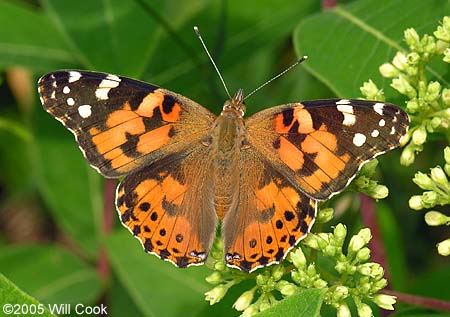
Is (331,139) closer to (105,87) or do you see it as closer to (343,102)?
(343,102)

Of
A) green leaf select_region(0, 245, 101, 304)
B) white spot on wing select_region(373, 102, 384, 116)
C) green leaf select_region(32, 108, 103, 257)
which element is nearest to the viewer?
white spot on wing select_region(373, 102, 384, 116)

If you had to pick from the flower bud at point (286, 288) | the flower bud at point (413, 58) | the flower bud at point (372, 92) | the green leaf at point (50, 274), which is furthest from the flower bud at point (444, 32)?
the green leaf at point (50, 274)

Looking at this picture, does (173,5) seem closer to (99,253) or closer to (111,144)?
(99,253)

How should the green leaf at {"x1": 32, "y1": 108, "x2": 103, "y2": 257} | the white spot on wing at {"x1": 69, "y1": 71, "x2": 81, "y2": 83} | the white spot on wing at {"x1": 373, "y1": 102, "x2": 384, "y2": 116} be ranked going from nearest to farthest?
the white spot on wing at {"x1": 373, "y1": 102, "x2": 384, "y2": 116} → the white spot on wing at {"x1": 69, "y1": 71, "x2": 81, "y2": 83} → the green leaf at {"x1": 32, "y1": 108, "x2": 103, "y2": 257}

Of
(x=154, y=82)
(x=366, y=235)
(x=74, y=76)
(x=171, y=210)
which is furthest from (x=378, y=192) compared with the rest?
Result: (x=154, y=82)

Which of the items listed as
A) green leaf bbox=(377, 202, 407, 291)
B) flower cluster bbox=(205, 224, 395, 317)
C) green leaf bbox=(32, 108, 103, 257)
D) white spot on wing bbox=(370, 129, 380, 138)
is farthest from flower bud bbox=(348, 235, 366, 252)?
green leaf bbox=(32, 108, 103, 257)

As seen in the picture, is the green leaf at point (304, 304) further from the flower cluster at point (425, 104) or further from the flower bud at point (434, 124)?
the flower bud at point (434, 124)

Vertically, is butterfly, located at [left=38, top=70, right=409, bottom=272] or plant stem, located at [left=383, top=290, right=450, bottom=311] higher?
butterfly, located at [left=38, top=70, right=409, bottom=272]

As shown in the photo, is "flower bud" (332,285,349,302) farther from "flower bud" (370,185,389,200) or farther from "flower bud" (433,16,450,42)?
"flower bud" (433,16,450,42)

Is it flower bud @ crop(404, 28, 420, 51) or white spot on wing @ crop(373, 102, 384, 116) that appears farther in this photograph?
flower bud @ crop(404, 28, 420, 51)
